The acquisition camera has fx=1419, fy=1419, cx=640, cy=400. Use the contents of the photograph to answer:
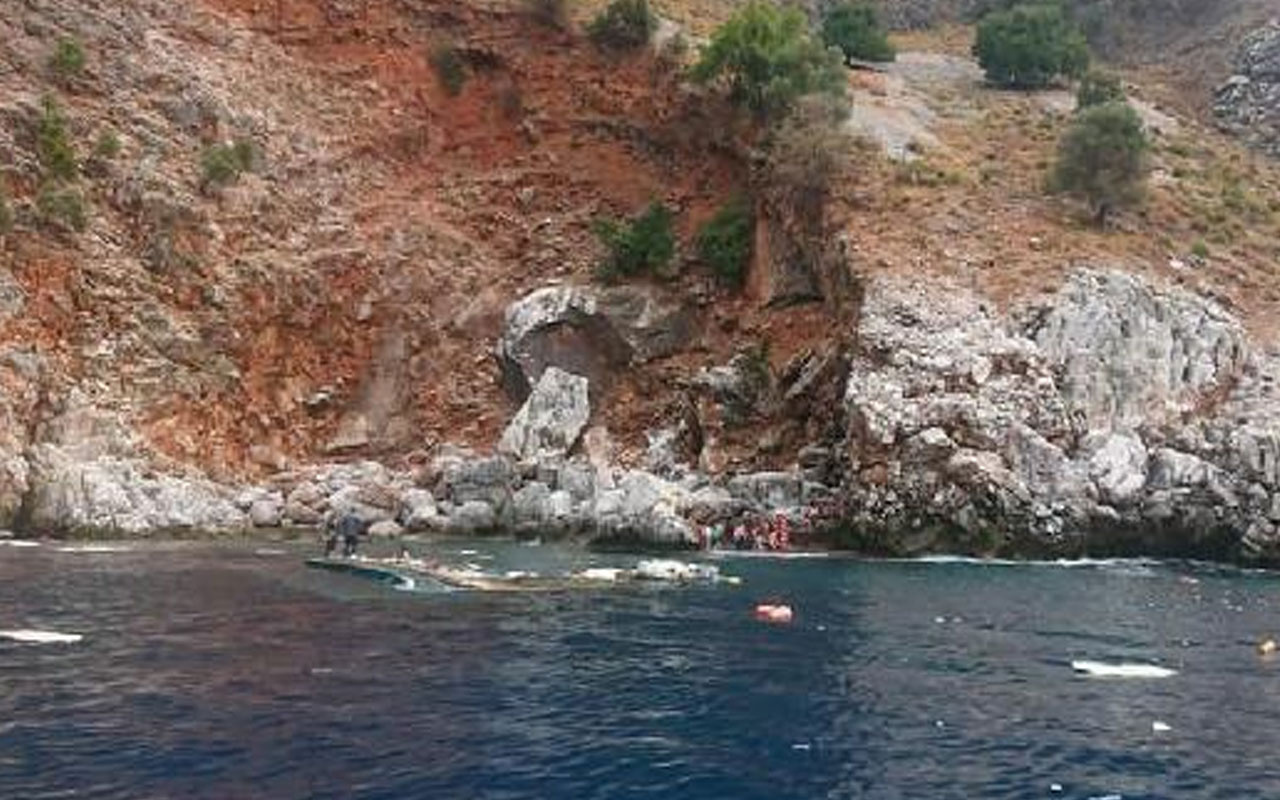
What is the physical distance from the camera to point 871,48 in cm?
11044

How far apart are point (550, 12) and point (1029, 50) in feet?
130

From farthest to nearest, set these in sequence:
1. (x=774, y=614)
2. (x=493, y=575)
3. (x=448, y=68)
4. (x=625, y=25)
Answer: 1. (x=448, y=68)
2. (x=625, y=25)
3. (x=493, y=575)
4. (x=774, y=614)

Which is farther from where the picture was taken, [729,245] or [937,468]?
[729,245]

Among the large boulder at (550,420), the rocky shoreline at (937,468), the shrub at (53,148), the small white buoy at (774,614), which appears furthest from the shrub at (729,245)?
the small white buoy at (774,614)

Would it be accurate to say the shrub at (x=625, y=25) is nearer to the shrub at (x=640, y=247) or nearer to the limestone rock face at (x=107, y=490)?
the shrub at (x=640, y=247)

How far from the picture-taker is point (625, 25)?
3479 inches

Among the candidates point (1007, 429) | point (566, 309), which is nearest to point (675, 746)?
point (1007, 429)

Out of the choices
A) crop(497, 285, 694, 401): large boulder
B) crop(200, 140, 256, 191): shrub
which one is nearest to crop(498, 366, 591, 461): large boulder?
crop(497, 285, 694, 401): large boulder

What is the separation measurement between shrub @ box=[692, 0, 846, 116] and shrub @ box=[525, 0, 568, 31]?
36.8 feet

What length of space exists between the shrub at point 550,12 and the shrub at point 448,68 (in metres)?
A: 5.59

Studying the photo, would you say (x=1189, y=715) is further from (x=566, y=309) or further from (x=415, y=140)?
(x=415, y=140)

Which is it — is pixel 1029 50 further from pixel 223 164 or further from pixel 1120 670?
pixel 1120 670

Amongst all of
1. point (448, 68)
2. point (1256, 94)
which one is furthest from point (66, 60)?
point (1256, 94)

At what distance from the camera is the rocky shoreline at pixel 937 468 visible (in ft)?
196
